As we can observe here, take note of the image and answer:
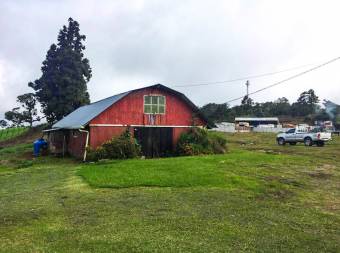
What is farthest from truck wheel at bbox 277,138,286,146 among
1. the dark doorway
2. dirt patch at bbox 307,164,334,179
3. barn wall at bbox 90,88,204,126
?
dirt patch at bbox 307,164,334,179

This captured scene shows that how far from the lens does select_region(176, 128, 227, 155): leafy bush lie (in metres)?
28.0

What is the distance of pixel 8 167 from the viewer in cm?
2423

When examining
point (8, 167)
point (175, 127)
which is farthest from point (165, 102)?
point (8, 167)

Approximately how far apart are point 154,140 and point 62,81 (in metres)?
22.0

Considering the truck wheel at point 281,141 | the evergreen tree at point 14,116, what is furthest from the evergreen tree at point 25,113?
the truck wheel at point 281,141

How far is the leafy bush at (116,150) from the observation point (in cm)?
2488

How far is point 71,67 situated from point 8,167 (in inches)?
998

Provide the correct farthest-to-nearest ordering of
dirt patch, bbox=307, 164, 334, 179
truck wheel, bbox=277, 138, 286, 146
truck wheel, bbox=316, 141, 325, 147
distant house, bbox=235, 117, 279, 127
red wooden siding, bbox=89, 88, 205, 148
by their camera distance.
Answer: distant house, bbox=235, 117, 279, 127 → truck wheel, bbox=277, 138, 286, 146 → truck wheel, bbox=316, 141, 325, 147 → red wooden siding, bbox=89, 88, 205, 148 → dirt patch, bbox=307, 164, 334, 179

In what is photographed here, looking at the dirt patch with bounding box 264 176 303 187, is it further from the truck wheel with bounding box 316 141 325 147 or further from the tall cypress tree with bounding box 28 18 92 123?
the tall cypress tree with bounding box 28 18 92 123

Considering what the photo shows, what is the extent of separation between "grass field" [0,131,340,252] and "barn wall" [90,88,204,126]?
684 cm

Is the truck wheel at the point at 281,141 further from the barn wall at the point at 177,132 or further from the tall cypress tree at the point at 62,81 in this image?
the tall cypress tree at the point at 62,81

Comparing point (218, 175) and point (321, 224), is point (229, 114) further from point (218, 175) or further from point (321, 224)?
point (321, 224)

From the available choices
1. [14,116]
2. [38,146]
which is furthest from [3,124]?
[38,146]

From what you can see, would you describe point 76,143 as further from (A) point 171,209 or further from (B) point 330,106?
(B) point 330,106
